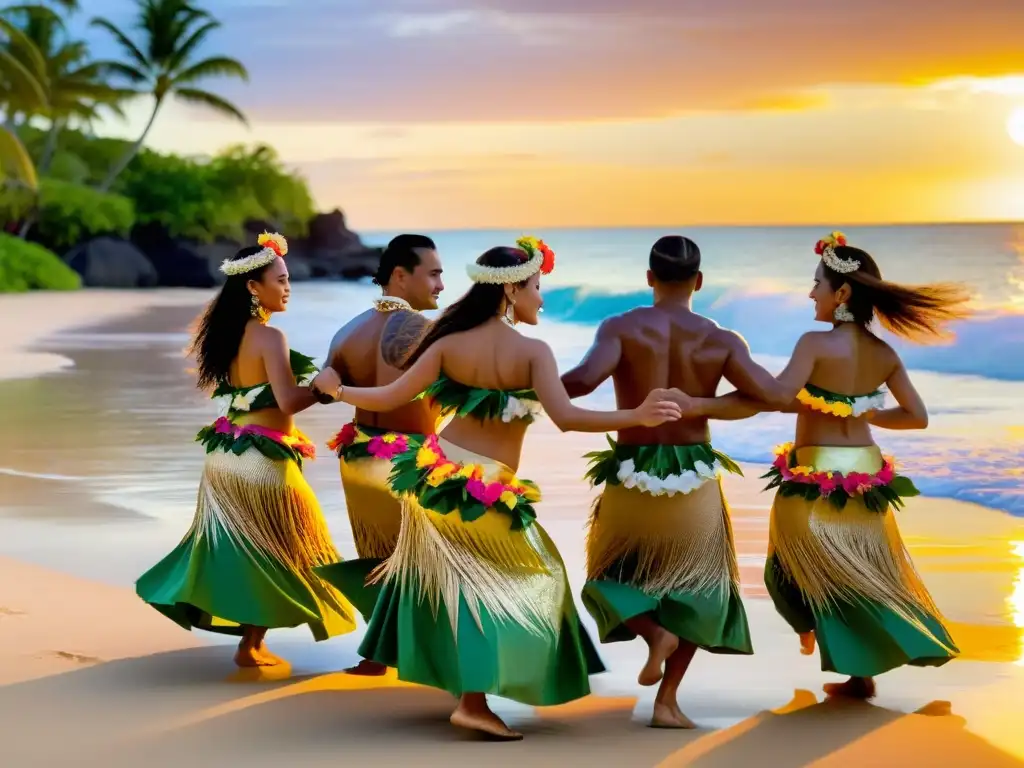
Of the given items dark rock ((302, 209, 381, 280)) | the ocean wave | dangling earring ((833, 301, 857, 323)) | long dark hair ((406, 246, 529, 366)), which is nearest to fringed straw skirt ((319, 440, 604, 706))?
long dark hair ((406, 246, 529, 366))

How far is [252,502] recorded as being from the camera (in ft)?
18.8

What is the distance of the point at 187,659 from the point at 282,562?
59cm

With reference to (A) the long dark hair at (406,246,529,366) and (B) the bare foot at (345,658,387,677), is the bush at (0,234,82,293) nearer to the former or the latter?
(B) the bare foot at (345,658,387,677)

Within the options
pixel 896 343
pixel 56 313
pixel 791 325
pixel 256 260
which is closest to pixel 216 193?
pixel 56 313

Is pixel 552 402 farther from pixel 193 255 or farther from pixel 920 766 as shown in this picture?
pixel 193 255

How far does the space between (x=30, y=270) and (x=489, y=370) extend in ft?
120

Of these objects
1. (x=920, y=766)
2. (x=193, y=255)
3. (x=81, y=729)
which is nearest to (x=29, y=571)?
(x=81, y=729)

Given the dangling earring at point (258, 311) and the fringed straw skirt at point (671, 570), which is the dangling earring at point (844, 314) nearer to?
the fringed straw skirt at point (671, 570)

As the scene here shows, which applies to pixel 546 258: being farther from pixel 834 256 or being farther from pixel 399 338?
pixel 834 256

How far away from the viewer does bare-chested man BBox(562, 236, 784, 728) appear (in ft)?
16.7

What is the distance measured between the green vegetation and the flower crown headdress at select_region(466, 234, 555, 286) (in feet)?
112

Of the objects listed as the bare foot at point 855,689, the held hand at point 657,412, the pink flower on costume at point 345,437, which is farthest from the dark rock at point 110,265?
the held hand at point 657,412

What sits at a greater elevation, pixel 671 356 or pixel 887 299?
pixel 887 299

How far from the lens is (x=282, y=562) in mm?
5734
